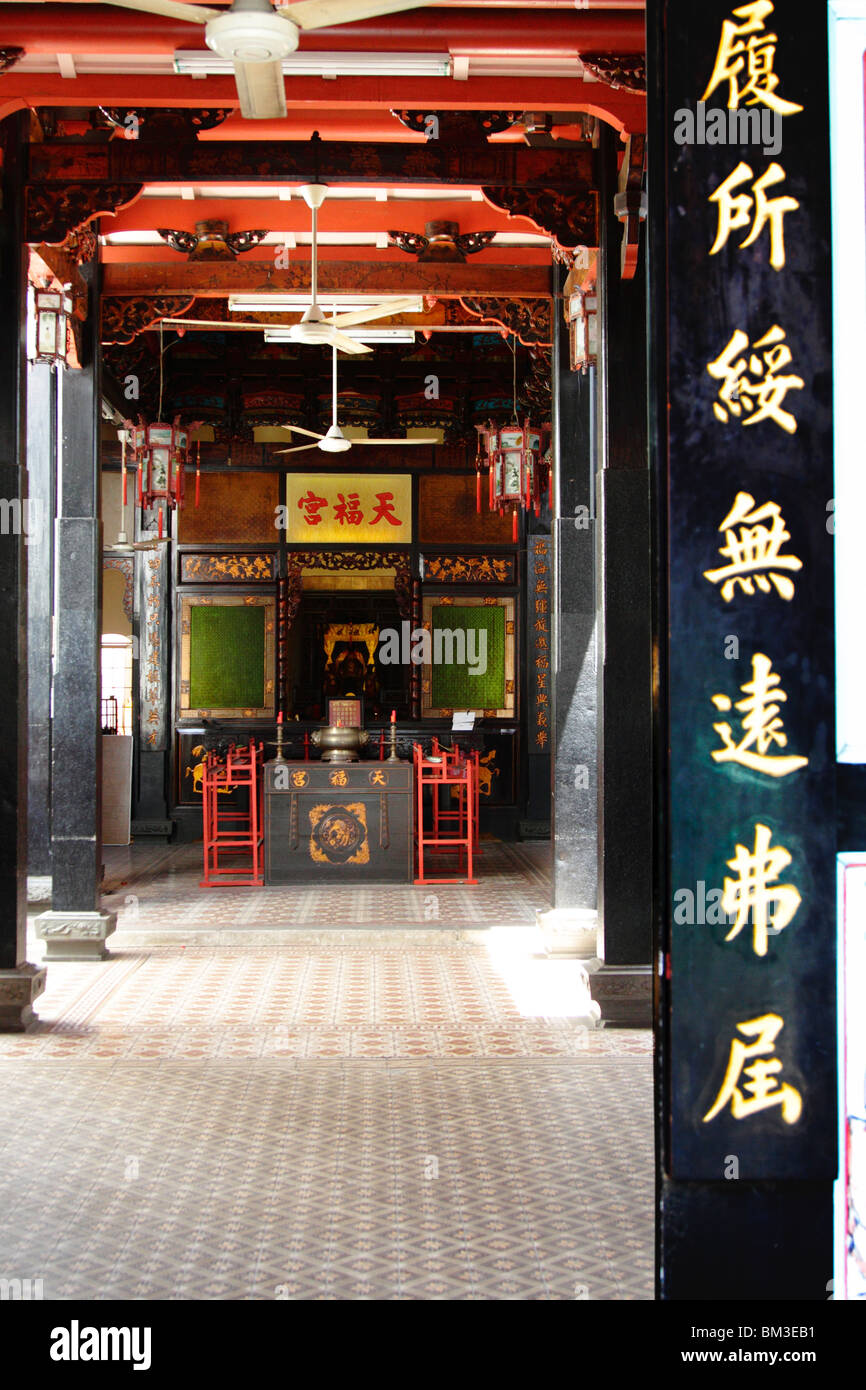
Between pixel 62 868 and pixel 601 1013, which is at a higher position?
pixel 62 868

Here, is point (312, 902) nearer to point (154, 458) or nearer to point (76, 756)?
point (76, 756)

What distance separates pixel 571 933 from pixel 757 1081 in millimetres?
4759

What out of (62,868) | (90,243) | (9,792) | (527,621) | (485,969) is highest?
(90,243)

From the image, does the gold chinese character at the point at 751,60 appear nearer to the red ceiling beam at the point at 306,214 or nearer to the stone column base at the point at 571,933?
the red ceiling beam at the point at 306,214

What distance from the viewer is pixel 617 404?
219 inches

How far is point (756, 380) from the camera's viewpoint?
219 centimetres

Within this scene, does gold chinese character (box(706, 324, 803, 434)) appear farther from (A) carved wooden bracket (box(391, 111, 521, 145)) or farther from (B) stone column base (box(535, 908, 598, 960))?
(B) stone column base (box(535, 908, 598, 960))

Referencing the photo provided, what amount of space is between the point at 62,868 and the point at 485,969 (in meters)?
2.31

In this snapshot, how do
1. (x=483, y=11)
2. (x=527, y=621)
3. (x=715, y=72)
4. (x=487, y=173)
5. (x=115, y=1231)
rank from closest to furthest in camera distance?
(x=715, y=72) < (x=115, y=1231) < (x=483, y=11) < (x=487, y=173) < (x=527, y=621)

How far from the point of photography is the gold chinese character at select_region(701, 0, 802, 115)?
2.18 m

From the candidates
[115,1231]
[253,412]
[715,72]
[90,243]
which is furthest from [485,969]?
[253,412]

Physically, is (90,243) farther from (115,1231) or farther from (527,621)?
(527,621)

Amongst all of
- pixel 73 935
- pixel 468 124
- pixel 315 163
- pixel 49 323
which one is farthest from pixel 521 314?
pixel 73 935

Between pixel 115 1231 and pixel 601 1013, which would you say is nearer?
pixel 115 1231
